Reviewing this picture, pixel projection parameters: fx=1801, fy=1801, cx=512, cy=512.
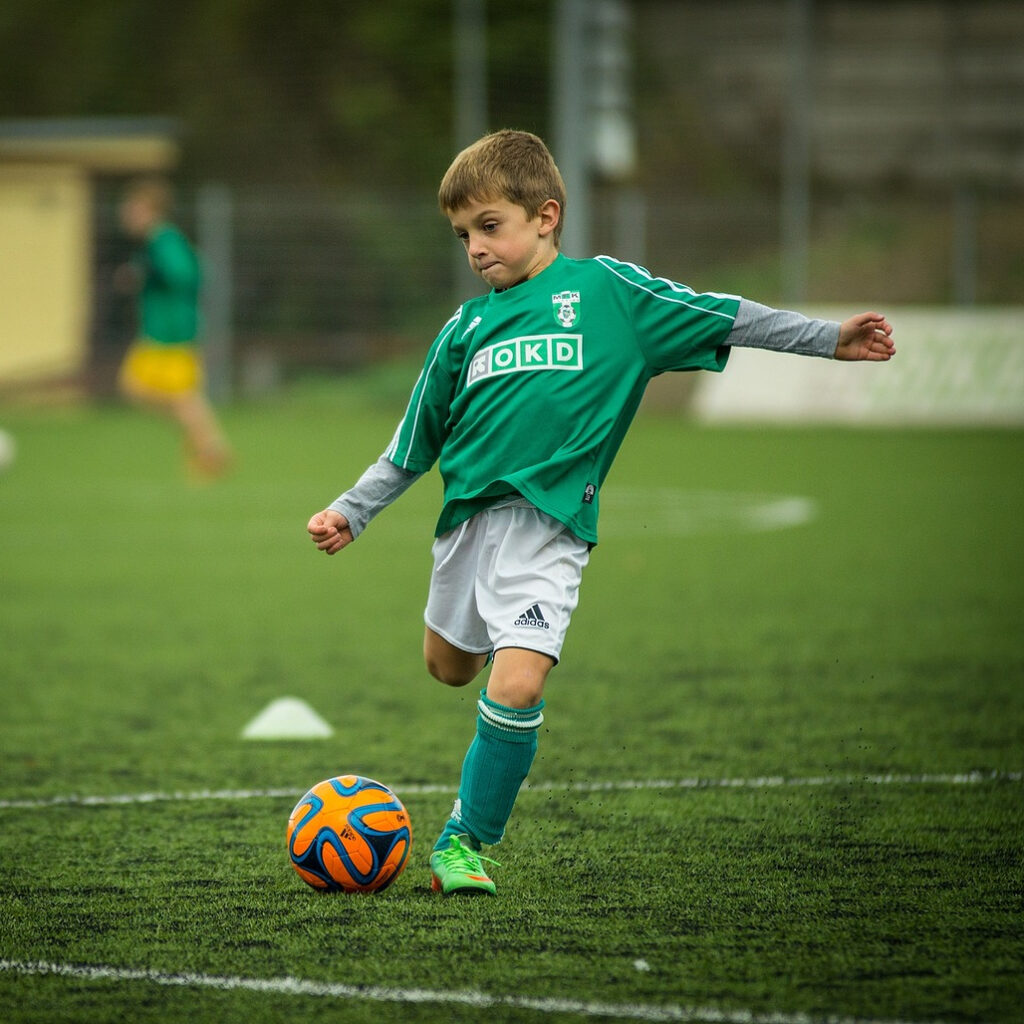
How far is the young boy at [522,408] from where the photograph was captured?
3.96 m

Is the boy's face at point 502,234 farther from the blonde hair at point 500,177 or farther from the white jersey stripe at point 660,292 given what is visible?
the white jersey stripe at point 660,292

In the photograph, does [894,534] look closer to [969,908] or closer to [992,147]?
[969,908]

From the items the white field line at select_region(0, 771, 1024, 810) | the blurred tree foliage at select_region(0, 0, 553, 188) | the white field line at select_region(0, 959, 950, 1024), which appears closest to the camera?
the white field line at select_region(0, 959, 950, 1024)

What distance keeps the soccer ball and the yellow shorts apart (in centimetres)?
1214

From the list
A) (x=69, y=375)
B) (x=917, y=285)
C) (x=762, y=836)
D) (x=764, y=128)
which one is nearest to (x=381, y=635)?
(x=762, y=836)

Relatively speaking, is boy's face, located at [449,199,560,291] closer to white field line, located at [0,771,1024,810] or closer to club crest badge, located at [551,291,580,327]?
A: club crest badge, located at [551,291,580,327]

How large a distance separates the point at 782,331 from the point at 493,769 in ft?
3.87

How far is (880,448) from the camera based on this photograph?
17.9 metres

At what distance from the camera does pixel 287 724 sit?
18.8ft

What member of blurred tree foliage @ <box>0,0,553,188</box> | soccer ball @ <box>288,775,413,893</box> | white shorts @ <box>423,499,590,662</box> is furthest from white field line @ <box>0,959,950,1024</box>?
blurred tree foliage @ <box>0,0,553,188</box>

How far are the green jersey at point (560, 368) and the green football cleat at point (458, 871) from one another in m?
0.73

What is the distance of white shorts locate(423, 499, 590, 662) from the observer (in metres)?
3.95

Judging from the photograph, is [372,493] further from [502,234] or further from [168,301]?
[168,301]

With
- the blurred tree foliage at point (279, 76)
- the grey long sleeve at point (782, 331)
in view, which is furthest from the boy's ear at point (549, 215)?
the blurred tree foliage at point (279, 76)
